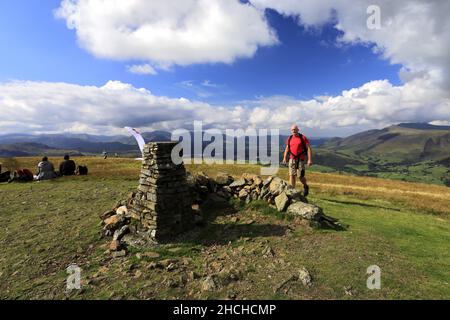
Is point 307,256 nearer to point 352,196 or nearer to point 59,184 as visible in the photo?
point 352,196

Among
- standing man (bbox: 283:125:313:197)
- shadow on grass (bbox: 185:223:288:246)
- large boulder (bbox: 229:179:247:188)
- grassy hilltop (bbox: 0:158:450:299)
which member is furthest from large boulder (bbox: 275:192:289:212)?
large boulder (bbox: 229:179:247:188)

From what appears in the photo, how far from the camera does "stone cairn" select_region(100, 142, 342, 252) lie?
13.0 m

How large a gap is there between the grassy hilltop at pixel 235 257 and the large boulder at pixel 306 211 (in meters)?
0.49

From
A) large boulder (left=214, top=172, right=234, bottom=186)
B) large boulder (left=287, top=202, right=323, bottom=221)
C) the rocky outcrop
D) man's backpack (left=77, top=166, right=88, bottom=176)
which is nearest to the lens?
the rocky outcrop

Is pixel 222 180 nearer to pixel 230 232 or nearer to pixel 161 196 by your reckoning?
pixel 230 232

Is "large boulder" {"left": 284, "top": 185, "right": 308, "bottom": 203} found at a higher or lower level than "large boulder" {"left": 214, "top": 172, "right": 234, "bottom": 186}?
lower

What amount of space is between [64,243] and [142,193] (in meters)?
4.11

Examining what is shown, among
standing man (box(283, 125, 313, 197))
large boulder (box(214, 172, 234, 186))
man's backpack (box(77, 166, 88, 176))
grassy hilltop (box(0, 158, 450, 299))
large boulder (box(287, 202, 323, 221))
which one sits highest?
standing man (box(283, 125, 313, 197))

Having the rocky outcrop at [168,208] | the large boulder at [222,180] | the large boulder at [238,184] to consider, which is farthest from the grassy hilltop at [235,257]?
the large boulder at [222,180]

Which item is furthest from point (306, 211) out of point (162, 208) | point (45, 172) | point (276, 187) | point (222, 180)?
Answer: point (45, 172)

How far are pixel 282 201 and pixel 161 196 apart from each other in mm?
6418

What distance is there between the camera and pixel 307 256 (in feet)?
35.5

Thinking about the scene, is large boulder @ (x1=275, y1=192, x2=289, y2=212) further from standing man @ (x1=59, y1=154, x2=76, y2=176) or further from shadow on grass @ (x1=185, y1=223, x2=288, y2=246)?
standing man @ (x1=59, y1=154, x2=76, y2=176)
